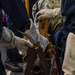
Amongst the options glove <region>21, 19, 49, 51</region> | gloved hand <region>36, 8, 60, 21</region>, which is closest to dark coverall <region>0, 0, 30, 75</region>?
glove <region>21, 19, 49, 51</region>

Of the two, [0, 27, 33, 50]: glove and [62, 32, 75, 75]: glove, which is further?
[0, 27, 33, 50]: glove

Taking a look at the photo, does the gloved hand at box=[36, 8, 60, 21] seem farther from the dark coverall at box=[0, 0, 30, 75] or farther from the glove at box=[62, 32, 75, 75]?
the glove at box=[62, 32, 75, 75]

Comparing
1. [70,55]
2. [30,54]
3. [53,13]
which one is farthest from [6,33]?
[53,13]

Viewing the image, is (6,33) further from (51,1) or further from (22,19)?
A: (51,1)

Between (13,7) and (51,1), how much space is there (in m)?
1.40

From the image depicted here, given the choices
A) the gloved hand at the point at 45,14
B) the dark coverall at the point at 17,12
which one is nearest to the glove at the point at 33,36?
the dark coverall at the point at 17,12

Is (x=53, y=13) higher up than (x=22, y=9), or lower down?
lower down

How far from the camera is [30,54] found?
1.61 m

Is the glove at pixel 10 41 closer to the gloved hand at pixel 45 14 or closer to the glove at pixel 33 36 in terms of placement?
the glove at pixel 33 36

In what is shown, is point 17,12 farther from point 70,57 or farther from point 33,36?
point 70,57

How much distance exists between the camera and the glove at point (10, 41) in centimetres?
147

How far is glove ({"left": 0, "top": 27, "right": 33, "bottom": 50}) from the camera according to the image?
147 centimetres

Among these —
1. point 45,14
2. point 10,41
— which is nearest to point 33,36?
point 10,41

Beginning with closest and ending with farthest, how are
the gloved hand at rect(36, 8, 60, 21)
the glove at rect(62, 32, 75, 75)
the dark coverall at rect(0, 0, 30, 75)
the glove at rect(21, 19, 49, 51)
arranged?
1. the glove at rect(62, 32, 75, 75)
2. the dark coverall at rect(0, 0, 30, 75)
3. the glove at rect(21, 19, 49, 51)
4. the gloved hand at rect(36, 8, 60, 21)
